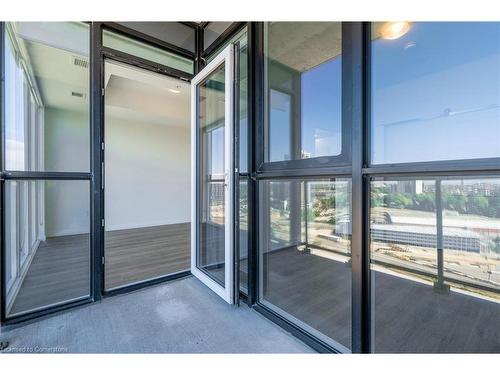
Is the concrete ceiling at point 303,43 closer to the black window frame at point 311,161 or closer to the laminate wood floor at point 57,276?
the black window frame at point 311,161

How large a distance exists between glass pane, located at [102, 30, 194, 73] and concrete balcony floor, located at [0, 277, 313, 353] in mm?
2548

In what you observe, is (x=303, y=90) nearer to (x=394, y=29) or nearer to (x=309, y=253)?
(x=394, y=29)

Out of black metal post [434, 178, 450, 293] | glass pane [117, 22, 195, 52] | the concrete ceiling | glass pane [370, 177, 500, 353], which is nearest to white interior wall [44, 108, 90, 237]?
glass pane [117, 22, 195, 52]

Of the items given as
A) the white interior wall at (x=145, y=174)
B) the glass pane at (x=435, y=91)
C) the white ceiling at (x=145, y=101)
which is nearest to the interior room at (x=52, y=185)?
the white ceiling at (x=145, y=101)

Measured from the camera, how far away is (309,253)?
187cm

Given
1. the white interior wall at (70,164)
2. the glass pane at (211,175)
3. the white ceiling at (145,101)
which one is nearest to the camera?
the white interior wall at (70,164)

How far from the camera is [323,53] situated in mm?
1659

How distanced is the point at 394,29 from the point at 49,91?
3.18m

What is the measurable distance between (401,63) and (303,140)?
2.40 ft

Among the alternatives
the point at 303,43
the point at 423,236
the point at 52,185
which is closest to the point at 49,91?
the point at 52,185

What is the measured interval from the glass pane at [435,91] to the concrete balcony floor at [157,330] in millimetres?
1507

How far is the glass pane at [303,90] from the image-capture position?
158cm

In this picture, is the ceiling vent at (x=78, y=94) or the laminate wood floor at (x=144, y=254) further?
the laminate wood floor at (x=144, y=254)

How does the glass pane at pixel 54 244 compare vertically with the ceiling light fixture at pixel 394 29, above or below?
below
